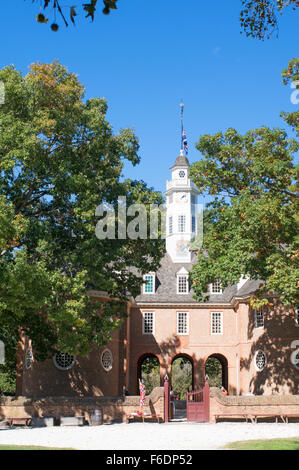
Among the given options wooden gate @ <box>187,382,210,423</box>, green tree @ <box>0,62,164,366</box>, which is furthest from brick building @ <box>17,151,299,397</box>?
wooden gate @ <box>187,382,210,423</box>

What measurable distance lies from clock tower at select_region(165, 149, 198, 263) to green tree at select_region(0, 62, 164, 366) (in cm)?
3314

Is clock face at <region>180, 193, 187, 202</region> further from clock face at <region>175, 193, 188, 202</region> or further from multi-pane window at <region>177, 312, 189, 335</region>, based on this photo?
multi-pane window at <region>177, 312, 189, 335</region>

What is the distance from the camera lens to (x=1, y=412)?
2780 cm

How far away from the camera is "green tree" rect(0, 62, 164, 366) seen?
76.2ft

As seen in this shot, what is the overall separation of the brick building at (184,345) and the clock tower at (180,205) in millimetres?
9443

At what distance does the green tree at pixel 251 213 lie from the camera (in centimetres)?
2358

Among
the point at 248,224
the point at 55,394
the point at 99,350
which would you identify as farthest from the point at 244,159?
the point at 55,394

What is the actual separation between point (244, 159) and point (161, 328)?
66.1ft

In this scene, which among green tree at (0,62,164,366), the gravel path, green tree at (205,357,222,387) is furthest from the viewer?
green tree at (205,357,222,387)

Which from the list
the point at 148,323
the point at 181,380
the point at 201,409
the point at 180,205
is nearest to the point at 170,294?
the point at 148,323

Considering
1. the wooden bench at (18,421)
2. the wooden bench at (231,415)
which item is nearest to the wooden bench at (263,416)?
the wooden bench at (231,415)

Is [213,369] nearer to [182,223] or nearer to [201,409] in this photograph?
[182,223]

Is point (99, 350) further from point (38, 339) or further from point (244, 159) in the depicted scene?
point (244, 159)

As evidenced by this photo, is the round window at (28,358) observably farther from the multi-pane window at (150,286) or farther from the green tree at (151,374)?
the green tree at (151,374)
